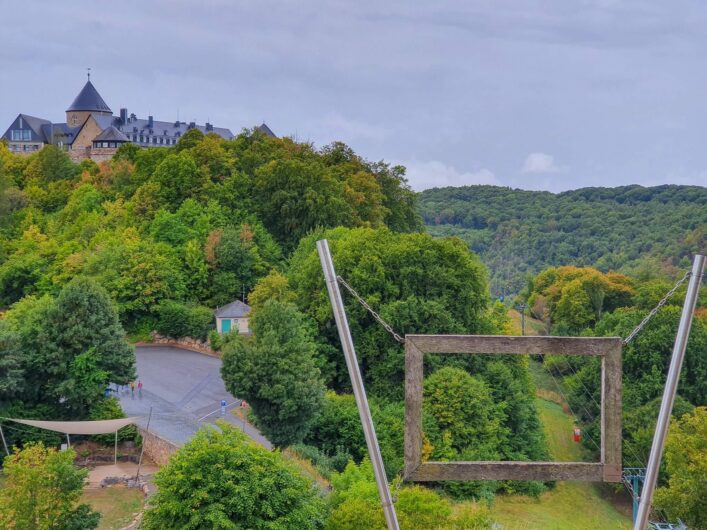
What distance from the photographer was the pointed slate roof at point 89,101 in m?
77.1

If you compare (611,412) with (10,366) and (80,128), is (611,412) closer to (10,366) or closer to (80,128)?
(10,366)

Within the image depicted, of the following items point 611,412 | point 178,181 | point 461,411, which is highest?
point 178,181

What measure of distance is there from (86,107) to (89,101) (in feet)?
2.14

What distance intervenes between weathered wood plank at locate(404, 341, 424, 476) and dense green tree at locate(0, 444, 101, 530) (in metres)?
10.9

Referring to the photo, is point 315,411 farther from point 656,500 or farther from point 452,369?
point 656,500

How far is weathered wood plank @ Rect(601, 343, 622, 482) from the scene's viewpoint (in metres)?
6.39

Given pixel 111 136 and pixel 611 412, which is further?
pixel 111 136

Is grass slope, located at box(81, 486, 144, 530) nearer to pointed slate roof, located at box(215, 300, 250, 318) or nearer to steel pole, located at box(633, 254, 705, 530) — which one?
Answer: steel pole, located at box(633, 254, 705, 530)

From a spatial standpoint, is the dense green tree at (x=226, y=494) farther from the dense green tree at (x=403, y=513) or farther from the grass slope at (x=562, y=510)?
the grass slope at (x=562, y=510)

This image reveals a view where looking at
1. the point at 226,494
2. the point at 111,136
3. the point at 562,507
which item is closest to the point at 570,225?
the point at 111,136

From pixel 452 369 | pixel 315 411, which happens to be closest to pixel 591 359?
pixel 452 369

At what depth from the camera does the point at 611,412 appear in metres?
6.39

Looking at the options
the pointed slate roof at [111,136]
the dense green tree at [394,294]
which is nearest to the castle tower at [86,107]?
the pointed slate roof at [111,136]

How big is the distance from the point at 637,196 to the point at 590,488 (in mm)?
87490
